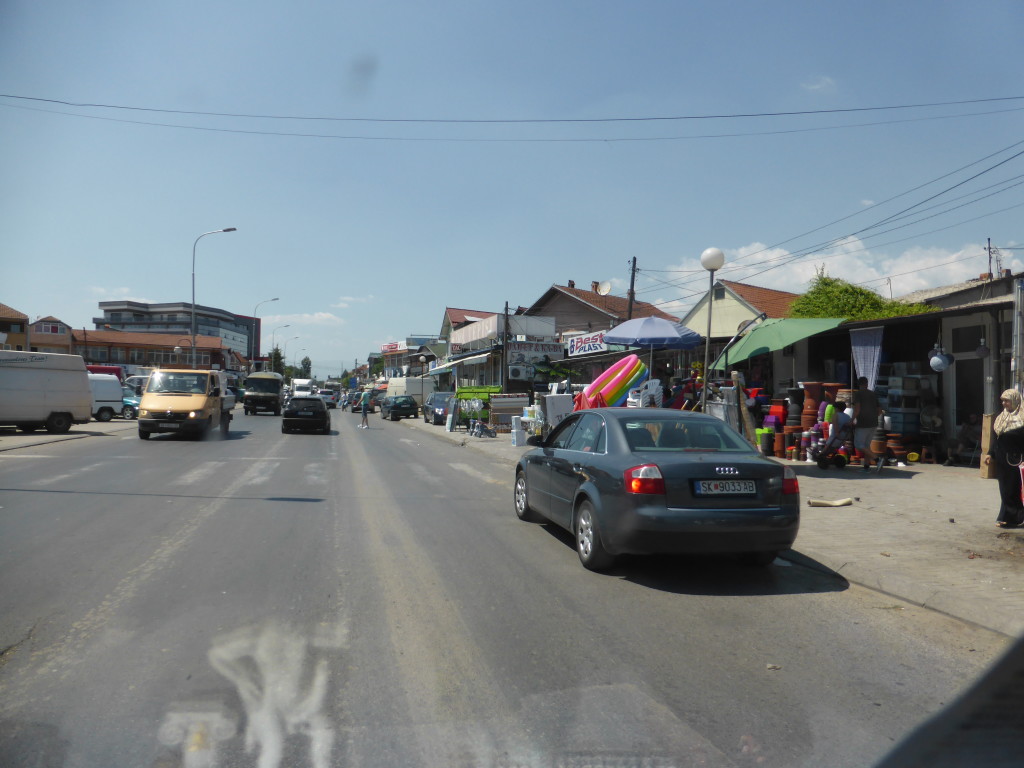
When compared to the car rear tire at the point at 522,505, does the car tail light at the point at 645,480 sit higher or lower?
higher

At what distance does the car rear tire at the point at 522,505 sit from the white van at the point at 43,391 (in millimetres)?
18873

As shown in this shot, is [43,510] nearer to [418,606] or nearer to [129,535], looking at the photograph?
[129,535]

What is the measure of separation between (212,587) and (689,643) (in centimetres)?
355

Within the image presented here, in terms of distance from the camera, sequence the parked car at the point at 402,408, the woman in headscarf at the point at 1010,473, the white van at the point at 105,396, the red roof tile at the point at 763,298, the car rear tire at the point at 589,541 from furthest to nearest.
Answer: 1. the parked car at the point at 402,408
2. the red roof tile at the point at 763,298
3. the white van at the point at 105,396
4. the woman in headscarf at the point at 1010,473
5. the car rear tire at the point at 589,541

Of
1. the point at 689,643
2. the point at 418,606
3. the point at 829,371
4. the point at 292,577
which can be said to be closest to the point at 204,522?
the point at 292,577

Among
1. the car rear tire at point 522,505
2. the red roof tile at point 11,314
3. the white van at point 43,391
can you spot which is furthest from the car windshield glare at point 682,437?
the red roof tile at point 11,314

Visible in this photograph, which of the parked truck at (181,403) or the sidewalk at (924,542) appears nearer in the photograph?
the sidewalk at (924,542)

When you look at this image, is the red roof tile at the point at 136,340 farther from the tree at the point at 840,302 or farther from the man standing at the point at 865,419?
the man standing at the point at 865,419

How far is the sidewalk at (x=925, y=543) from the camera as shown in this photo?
5527mm

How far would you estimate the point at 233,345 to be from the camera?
137 m

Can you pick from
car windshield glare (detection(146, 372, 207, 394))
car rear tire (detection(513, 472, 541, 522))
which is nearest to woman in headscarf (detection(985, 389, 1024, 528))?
car rear tire (detection(513, 472, 541, 522))

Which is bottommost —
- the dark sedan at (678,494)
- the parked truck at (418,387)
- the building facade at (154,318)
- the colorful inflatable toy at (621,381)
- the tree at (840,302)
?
the dark sedan at (678,494)

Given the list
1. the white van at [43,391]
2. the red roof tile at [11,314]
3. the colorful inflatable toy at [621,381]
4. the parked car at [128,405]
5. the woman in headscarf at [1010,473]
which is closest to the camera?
the woman in headscarf at [1010,473]

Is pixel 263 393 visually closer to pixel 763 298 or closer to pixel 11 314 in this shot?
pixel 763 298
